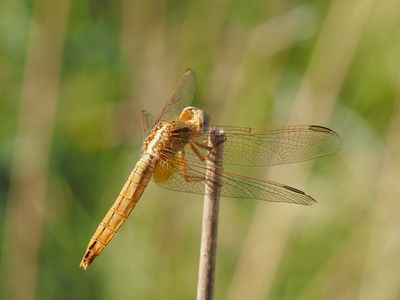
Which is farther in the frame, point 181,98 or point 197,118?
point 181,98

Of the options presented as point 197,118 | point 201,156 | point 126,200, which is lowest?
point 126,200

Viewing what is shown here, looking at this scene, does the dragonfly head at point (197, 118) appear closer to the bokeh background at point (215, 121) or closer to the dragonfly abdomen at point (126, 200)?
the dragonfly abdomen at point (126, 200)

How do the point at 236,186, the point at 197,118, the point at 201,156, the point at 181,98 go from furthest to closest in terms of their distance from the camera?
the point at 181,98 → the point at 197,118 → the point at 201,156 → the point at 236,186

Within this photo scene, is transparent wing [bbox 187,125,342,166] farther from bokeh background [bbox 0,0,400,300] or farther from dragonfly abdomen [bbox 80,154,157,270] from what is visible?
bokeh background [bbox 0,0,400,300]

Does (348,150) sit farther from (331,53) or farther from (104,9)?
(104,9)

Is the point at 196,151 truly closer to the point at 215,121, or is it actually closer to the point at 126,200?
the point at 126,200

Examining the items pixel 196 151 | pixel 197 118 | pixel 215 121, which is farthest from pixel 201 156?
pixel 215 121

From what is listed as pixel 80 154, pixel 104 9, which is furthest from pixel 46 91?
pixel 104 9

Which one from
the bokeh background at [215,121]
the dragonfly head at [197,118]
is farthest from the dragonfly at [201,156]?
the bokeh background at [215,121]
